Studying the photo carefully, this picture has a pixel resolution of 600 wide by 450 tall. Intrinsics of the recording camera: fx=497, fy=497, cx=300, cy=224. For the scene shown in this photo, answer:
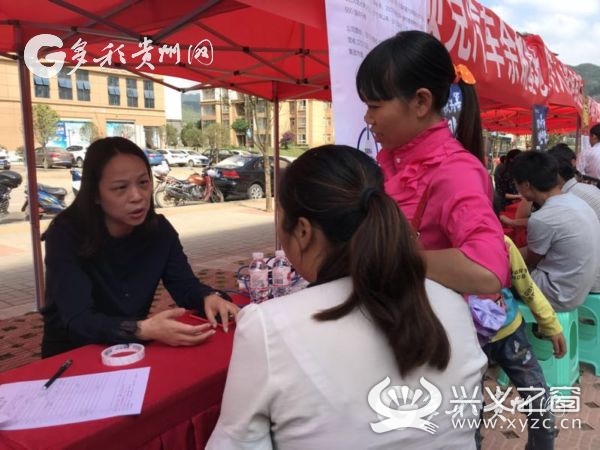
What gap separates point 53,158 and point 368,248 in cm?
2585

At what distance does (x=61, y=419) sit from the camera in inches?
39.5

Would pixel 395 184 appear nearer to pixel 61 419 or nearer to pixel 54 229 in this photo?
pixel 61 419

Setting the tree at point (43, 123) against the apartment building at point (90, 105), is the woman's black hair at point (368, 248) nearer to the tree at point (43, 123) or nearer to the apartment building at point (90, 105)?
the tree at point (43, 123)

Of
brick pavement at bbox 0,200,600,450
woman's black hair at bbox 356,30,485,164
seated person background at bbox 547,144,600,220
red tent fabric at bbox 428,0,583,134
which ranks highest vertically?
red tent fabric at bbox 428,0,583,134

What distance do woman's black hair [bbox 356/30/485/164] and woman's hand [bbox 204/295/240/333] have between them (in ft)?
2.74

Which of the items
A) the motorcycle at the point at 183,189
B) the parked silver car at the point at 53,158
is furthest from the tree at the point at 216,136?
the motorcycle at the point at 183,189

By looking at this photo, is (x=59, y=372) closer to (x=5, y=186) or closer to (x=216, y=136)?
(x=5, y=186)

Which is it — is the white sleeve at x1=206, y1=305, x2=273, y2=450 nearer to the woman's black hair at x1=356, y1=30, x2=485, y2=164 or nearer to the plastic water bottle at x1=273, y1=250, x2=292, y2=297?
the woman's black hair at x1=356, y1=30, x2=485, y2=164

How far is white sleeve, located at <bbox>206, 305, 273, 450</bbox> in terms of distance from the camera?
731mm

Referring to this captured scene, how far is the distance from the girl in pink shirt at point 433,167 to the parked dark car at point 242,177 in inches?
435

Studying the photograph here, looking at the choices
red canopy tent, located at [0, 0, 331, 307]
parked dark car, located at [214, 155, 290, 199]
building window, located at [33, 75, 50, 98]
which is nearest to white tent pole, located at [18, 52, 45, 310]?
red canopy tent, located at [0, 0, 331, 307]

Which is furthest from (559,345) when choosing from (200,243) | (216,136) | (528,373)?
(216,136)

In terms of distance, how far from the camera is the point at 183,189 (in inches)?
452

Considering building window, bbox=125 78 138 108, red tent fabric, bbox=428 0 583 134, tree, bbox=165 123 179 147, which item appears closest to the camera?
red tent fabric, bbox=428 0 583 134
